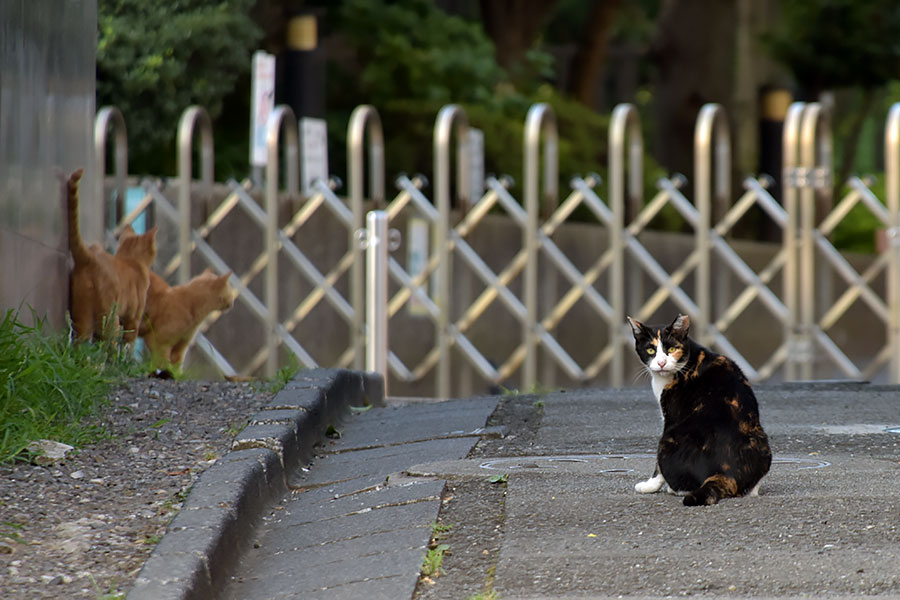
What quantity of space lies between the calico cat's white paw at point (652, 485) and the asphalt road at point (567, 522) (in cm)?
4

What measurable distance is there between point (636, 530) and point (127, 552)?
1.14 metres

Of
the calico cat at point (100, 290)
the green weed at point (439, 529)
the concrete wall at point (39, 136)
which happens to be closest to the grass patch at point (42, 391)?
the concrete wall at point (39, 136)

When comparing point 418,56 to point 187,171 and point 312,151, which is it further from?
point 187,171

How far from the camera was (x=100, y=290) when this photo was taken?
589cm

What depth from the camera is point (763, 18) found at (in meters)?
14.7

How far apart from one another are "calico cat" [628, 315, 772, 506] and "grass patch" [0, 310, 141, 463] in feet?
5.53

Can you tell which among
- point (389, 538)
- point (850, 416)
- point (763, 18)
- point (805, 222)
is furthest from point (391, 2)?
point (389, 538)

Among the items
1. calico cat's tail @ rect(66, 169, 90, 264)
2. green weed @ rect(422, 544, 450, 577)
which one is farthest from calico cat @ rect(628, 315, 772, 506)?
calico cat's tail @ rect(66, 169, 90, 264)

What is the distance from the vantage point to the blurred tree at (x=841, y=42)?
13.1 metres

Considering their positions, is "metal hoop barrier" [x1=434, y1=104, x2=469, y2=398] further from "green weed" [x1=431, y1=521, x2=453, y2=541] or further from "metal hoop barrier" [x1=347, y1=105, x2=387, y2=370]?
"green weed" [x1=431, y1=521, x2=453, y2=541]

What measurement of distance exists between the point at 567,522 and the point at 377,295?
4.68 m

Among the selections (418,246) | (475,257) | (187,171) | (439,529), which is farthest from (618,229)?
(439,529)

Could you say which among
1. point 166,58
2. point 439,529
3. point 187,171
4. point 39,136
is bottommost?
point 439,529

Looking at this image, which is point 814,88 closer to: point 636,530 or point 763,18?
point 763,18
